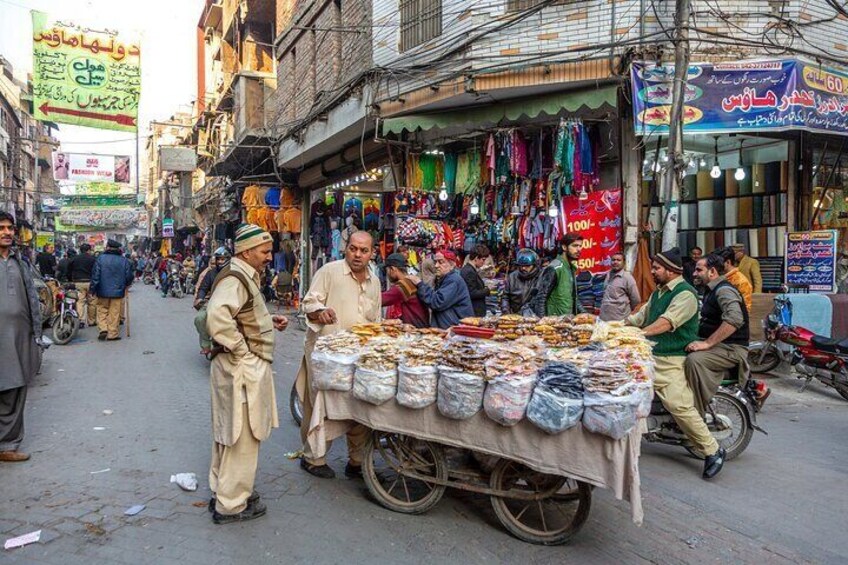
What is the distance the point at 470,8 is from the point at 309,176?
9360 millimetres

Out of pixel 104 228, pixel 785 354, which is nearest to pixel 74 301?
pixel 785 354

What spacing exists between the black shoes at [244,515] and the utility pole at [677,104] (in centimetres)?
650

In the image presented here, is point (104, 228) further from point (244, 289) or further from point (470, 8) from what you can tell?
point (244, 289)

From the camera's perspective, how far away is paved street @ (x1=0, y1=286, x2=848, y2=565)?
135 inches

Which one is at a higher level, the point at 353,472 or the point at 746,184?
the point at 746,184

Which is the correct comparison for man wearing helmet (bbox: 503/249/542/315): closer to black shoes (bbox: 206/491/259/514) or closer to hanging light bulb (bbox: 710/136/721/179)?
hanging light bulb (bbox: 710/136/721/179)

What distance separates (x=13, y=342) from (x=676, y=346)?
216 inches

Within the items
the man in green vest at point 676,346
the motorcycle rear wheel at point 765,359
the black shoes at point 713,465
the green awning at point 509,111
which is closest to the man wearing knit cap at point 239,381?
the man in green vest at point 676,346

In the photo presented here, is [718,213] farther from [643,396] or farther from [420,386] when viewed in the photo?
[420,386]

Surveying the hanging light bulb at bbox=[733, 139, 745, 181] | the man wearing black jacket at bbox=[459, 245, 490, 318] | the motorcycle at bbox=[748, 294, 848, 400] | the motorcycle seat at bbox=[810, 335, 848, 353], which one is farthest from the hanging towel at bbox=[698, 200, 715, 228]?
the man wearing black jacket at bbox=[459, 245, 490, 318]

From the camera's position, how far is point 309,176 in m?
17.8

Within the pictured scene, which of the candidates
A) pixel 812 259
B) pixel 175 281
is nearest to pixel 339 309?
pixel 812 259

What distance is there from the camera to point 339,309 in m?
4.63

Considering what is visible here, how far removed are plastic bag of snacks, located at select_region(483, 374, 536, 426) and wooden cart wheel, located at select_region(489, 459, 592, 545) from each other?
0.43 meters
